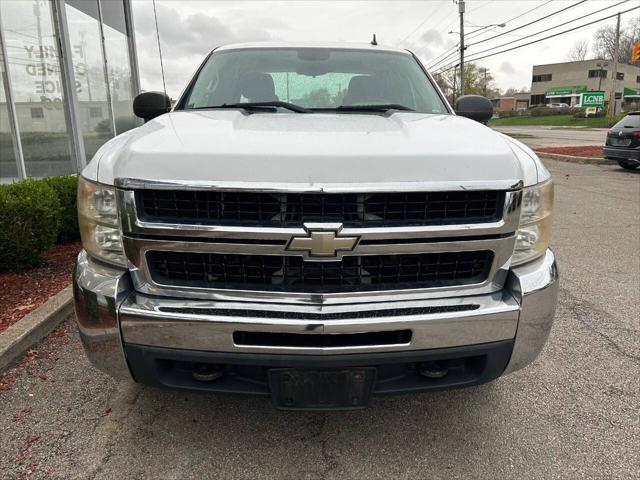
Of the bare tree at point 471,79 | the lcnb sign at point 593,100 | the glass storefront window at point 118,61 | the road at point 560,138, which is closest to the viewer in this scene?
the glass storefront window at point 118,61

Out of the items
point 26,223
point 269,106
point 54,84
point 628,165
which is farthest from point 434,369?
point 628,165

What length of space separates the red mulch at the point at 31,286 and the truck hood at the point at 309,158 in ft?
6.79

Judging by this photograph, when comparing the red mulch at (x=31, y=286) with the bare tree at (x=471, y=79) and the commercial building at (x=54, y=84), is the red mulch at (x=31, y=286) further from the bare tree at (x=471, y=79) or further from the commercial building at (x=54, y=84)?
the bare tree at (x=471, y=79)

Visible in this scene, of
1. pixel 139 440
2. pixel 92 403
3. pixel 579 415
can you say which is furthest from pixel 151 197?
pixel 579 415

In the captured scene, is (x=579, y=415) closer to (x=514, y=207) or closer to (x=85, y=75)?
(x=514, y=207)

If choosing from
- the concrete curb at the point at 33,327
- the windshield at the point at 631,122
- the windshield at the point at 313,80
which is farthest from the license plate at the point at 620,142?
the concrete curb at the point at 33,327

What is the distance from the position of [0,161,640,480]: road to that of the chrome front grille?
2.56ft

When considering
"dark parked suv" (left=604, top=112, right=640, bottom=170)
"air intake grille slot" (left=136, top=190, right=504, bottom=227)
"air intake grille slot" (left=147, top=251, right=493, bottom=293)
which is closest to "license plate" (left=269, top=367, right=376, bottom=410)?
"air intake grille slot" (left=147, top=251, right=493, bottom=293)

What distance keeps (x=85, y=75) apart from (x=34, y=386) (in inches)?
352

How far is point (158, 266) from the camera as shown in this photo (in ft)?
6.33

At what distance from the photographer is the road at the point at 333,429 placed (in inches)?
82.9

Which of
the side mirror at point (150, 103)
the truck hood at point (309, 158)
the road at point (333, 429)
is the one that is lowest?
the road at point (333, 429)

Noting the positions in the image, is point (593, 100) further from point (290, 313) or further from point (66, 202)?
point (290, 313)

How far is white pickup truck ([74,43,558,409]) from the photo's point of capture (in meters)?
1.81
